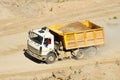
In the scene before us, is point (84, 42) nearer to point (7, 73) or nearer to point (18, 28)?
point (7, 73)

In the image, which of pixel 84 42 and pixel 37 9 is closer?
pixel 84 42

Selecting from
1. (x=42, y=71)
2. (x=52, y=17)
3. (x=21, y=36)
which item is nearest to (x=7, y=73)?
(x=42, y=71)

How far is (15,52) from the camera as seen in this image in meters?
28.8

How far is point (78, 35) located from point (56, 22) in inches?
340

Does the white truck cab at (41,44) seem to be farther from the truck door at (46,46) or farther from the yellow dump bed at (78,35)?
the yellow dump bed at (78,35)

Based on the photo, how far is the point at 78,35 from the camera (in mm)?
26531

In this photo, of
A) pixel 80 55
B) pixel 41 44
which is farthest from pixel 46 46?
pixel 80 55

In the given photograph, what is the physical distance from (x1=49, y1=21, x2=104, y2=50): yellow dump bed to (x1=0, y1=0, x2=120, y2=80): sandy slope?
1.26 metres

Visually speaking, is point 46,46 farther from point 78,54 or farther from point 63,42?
point 78,54

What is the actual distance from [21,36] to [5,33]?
1668 mm

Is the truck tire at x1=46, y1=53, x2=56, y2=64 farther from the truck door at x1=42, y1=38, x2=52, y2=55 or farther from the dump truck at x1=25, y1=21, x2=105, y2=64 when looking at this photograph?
the truck door at x1=42, y1=38, x2=52, y2=55

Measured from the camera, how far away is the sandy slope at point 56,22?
2650cm

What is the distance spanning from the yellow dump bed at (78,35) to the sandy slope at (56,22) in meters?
1.26

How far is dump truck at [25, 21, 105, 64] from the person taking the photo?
1024 inches
